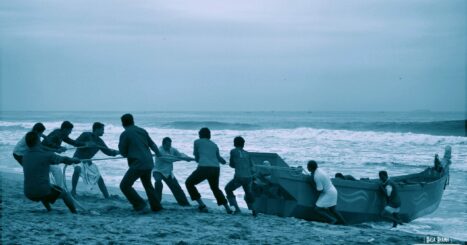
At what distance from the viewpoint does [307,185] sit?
360 inches

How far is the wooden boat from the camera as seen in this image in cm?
914

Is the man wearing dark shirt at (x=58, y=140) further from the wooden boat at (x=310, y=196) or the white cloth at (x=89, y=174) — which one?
the wooden boat at (x=310, y=196)

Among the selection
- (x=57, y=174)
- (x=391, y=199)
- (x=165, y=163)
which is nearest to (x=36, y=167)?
(x=57, y=174)

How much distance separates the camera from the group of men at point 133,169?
722 centimetres

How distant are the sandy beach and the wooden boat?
496 mm

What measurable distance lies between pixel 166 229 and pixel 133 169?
1160mm

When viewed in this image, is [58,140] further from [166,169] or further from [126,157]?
[166,169]

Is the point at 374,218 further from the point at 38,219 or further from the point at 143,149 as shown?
the point at 38,219

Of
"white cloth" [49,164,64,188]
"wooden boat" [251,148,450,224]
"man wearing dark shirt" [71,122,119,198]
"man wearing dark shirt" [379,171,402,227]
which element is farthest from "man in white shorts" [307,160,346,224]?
"white cloth" [49,164,64,188]

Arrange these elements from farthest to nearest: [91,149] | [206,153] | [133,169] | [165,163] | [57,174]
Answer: [91,149], [165,163], [57,174], [206,153], [133,169]

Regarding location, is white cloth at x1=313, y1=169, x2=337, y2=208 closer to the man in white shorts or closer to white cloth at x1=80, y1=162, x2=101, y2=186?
the man in white shorts

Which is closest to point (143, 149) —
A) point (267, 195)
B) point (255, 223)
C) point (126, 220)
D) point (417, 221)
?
point (126, 220)

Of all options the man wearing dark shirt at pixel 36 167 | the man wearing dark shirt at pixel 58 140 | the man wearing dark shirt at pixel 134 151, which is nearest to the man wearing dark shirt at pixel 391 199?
the man wearing dark shirt at pixel 134 151

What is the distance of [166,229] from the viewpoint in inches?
277
